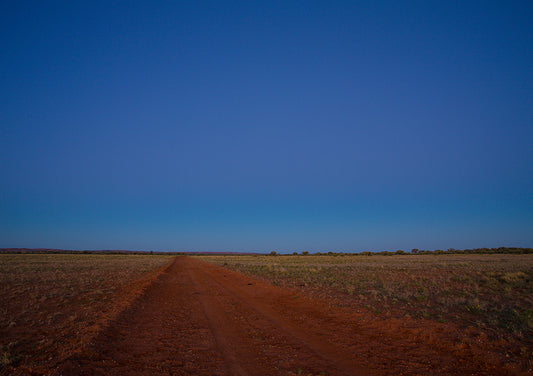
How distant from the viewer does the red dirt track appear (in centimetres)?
598

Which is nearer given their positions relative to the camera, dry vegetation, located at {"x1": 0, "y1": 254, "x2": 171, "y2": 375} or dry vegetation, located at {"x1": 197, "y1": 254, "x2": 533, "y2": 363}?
dry vegetation, located at {"x1": 0, "y1": 254, "x2": 171, "y2": 375}

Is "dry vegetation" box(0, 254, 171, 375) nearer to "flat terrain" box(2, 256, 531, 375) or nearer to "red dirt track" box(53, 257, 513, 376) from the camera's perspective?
"flat terrain" box(2, 256, 531, 375)

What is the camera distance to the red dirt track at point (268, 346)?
5984 mm

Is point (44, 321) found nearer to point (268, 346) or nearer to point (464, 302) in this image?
point (268, 346)

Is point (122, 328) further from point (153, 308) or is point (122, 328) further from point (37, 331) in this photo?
point (153, 308)

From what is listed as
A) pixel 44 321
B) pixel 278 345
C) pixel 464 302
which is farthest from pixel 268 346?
pixel 464 302

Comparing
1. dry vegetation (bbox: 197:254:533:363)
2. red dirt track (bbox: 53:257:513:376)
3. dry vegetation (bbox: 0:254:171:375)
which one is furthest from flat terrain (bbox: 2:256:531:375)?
dry vegetation (bbox: 197:254:533:363)

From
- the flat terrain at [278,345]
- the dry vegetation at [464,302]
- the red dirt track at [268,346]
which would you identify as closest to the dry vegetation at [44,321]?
the flat terrain at [278,345]

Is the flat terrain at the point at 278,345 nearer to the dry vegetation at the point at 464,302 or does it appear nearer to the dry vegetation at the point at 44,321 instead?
the dry vegetation at the point at 44,321

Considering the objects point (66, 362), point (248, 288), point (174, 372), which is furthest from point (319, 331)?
point (248, 288)

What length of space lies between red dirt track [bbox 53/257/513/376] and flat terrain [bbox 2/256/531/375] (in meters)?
0.02

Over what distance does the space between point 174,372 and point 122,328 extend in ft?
13.1

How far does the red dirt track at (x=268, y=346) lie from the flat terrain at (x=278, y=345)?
20 mm

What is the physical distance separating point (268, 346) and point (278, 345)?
11.0 inches
